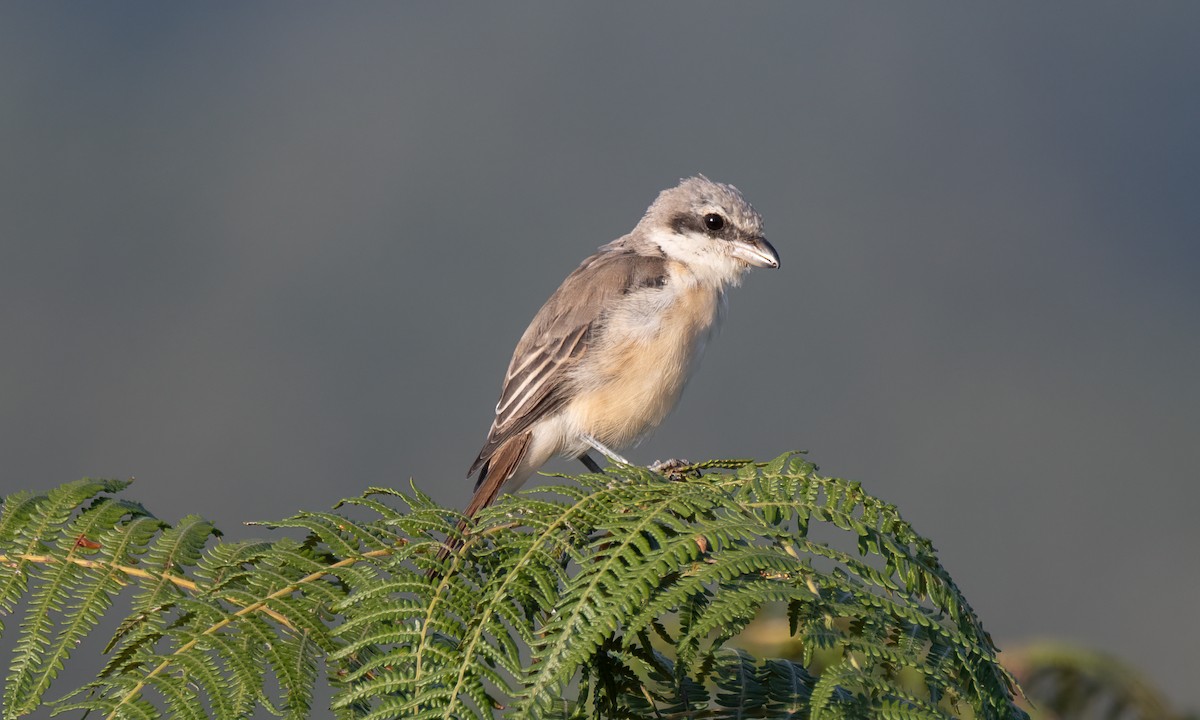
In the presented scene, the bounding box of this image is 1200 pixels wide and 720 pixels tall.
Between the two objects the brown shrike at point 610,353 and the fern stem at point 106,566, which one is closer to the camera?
the fern stem at point 106,566

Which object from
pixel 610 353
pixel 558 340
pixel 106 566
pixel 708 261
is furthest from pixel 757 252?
pixel 106 566

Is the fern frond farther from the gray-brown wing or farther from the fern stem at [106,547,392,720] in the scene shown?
the gray-brown wing

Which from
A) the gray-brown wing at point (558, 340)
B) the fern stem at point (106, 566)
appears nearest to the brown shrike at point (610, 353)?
the gray-brown wing at point (558, 340)

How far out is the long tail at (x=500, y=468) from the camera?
4691mm

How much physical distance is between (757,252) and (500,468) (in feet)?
5.05

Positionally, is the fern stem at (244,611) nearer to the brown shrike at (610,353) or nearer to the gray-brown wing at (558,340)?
the brown shrike at (610,353)

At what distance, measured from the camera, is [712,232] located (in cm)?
538

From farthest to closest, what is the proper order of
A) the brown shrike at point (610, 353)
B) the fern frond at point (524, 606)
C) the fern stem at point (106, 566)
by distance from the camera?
the brown shrike at point (610, 353)
the fern stem at point (106, 566)
the fern frond at point (524, 606)

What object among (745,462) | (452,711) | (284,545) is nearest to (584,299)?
(745,462)

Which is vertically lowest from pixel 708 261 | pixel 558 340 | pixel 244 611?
pixel 244 611

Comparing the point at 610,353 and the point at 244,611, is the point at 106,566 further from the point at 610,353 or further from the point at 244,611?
the point at 610,353

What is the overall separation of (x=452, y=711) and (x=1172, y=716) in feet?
9.61

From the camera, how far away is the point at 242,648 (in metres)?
1.91

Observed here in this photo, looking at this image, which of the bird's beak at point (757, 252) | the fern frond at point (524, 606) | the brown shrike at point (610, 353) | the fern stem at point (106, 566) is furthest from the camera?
the bird's beak at point (757, 252)
